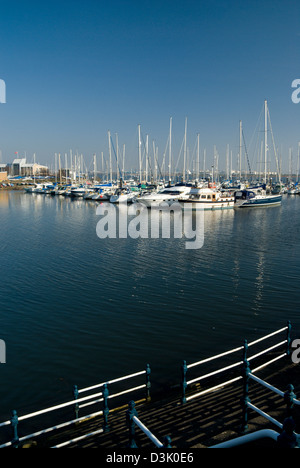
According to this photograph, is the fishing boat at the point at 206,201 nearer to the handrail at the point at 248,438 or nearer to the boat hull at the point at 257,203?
the boat hull at the point at 257,203

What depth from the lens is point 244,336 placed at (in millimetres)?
16312

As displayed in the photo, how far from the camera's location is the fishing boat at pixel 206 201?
73.1 metres

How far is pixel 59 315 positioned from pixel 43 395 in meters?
7.16

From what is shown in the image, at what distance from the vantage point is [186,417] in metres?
8.96

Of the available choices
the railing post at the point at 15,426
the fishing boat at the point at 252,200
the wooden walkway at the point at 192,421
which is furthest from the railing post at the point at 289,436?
the fishing boat at the point at 252,200

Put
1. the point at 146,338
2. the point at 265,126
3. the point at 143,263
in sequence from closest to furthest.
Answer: the point at 146,338 < the point at 143,263 < the point at 265,126

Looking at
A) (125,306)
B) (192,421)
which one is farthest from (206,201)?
(192,421)

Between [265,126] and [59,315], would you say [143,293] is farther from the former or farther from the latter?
[265,126]

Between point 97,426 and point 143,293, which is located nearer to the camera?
point 97,426

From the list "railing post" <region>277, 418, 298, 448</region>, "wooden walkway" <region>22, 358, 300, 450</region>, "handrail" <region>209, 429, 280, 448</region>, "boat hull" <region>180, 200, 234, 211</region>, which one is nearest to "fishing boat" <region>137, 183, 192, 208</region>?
"boat hull" <region>180, 200, 234, 211</region>
